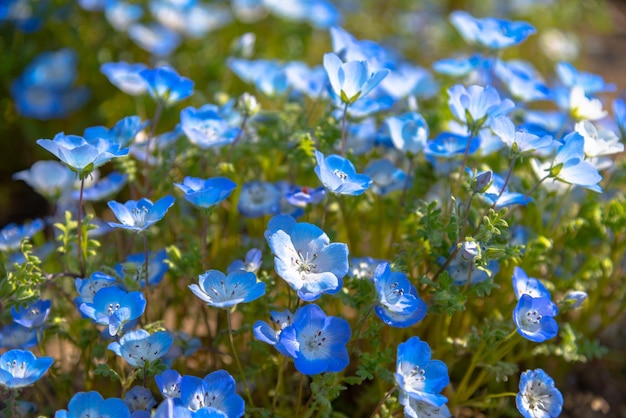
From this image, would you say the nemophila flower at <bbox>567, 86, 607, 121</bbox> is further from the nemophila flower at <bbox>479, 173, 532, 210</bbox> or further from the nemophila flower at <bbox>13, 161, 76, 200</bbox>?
the nemophila flower at <bbox>13, 161, 76, 200</bbox>

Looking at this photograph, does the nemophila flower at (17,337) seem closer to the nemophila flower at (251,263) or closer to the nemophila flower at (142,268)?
the nemophila flower at (142,268)

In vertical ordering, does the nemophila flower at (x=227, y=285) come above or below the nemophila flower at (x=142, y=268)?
above

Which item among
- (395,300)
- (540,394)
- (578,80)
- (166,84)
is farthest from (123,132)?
(578,80)

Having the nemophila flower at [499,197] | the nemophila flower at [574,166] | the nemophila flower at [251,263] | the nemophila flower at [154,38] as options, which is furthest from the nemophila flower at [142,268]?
the nemophila flower at [154,38]

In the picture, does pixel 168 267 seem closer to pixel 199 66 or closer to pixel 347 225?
pixel 347 225

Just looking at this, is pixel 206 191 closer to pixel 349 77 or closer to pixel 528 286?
pixel 349 77

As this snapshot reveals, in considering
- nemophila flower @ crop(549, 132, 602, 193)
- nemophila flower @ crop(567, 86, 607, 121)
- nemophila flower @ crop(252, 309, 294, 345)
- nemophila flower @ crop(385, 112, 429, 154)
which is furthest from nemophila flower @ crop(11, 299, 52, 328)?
nemophila flower @ crop(567, 86, 607, 121)
